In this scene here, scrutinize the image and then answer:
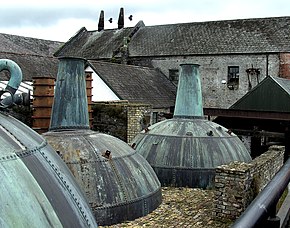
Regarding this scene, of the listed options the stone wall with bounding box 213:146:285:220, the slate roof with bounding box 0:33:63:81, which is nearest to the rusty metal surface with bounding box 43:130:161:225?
the stone wall with bounding box 213:146:285:220

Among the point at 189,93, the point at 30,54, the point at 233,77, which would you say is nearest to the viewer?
the point at 189,93

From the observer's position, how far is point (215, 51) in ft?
81.5

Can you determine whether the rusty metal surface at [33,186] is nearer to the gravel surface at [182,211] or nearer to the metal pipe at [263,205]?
the metal pipe at [263,205]

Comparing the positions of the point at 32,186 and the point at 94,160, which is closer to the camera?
the point at 32,186

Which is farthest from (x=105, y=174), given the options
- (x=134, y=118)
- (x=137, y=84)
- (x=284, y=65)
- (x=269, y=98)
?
(x=284, y=65)

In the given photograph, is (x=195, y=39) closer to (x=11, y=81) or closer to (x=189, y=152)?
(x=189, y=152)

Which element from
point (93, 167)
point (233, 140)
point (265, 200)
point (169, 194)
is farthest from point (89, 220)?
point (233, 140)

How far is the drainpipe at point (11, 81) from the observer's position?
301cm

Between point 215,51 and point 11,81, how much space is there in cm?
2261

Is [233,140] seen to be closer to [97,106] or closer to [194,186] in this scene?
[194,186]

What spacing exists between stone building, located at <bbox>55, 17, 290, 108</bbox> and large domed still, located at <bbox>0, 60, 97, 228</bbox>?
2184 cm

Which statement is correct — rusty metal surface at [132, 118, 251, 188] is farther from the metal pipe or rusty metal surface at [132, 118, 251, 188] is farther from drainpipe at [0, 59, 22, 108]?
the metal pipe

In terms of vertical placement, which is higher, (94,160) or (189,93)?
(189,93)

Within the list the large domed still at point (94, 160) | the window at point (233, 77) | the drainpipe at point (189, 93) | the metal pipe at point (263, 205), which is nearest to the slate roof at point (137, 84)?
the window at point (233, 77)
